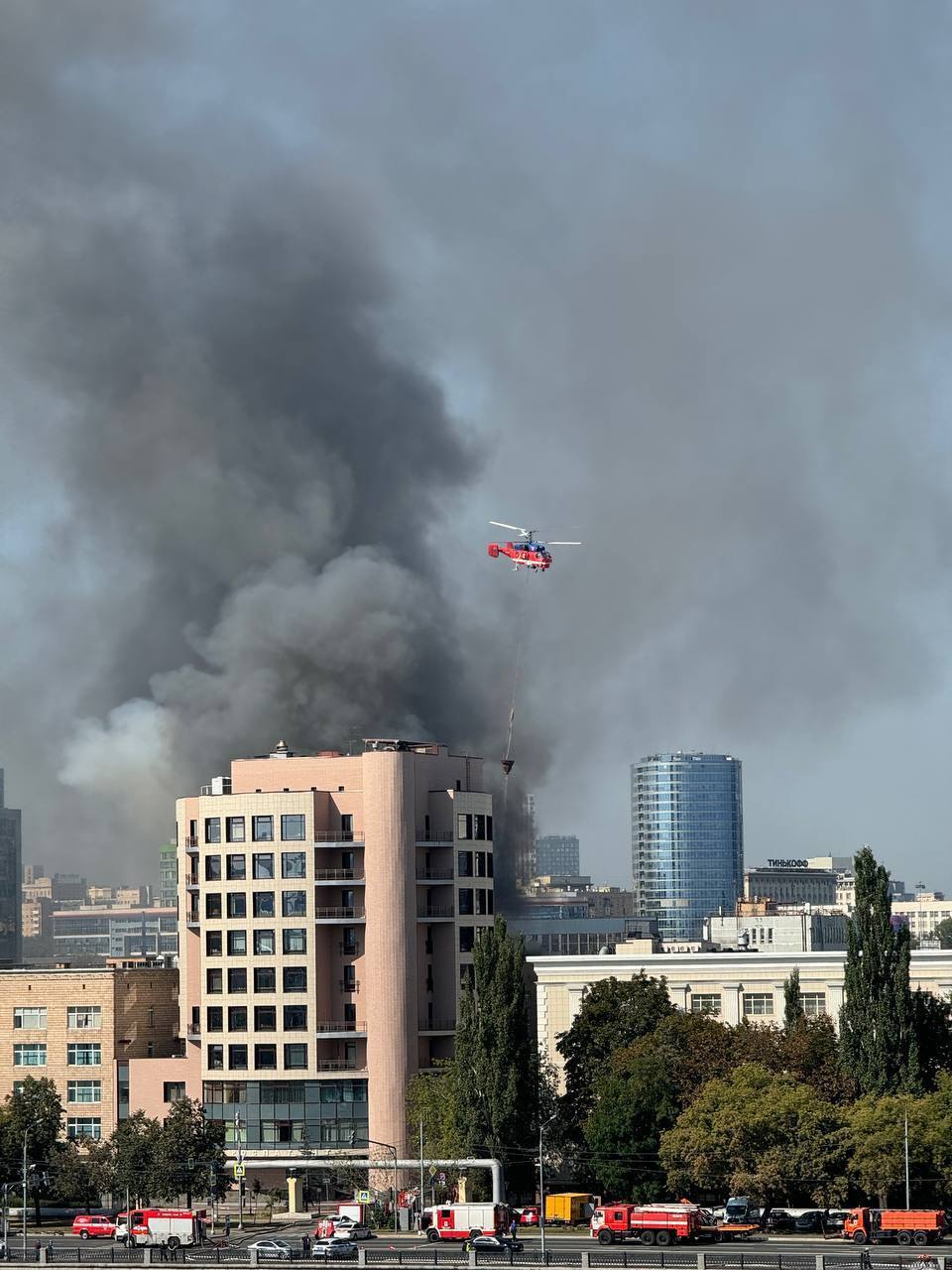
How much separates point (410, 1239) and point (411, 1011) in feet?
70.9

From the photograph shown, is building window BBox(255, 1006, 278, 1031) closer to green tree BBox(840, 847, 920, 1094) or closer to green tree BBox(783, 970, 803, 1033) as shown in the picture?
green tree BBox(783, 970, 803, 1033)

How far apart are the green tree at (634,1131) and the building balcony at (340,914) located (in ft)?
65.8

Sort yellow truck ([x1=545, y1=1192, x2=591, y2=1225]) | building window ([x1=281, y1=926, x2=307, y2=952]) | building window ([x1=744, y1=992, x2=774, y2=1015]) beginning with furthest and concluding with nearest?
1. building window ([x1=744, y1=992, x2=774, y2=1015])
2. building window ([x1=281, y1=926, x2=307, y2=952])
3. yellow truck ([x1=545, y1=1192, x2=591, y2=1225])

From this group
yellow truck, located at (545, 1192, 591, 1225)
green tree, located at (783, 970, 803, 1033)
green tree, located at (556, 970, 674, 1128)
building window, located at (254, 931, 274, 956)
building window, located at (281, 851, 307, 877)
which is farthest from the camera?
building window, located at (281, 851, 307, 877)

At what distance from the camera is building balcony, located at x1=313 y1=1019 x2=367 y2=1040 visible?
123 m

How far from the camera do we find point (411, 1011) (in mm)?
123375

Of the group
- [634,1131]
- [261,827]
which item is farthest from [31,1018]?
[634,1131]

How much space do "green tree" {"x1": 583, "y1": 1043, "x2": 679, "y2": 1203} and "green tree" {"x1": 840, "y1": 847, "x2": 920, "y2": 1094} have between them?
10.1 metres

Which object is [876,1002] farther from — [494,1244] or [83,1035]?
[83,1035]

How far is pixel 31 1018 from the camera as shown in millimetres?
129625

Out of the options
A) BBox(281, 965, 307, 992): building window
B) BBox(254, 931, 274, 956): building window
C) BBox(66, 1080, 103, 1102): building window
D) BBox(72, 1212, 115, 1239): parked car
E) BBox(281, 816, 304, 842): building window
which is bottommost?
BBox(72, 1212, 115, 1239): parked car

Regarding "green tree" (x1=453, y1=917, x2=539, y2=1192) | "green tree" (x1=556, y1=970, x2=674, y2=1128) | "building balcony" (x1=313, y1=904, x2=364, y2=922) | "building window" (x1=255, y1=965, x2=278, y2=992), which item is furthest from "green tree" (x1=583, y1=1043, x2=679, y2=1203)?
"building window" (x1=255, y1=965, x2=278, y2=992)

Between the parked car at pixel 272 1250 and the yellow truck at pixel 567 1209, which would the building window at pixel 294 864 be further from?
the parked car at pixel 272 1250

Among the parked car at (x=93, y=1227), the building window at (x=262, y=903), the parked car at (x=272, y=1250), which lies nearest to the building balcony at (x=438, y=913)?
the building window at (x=262, y=903)
